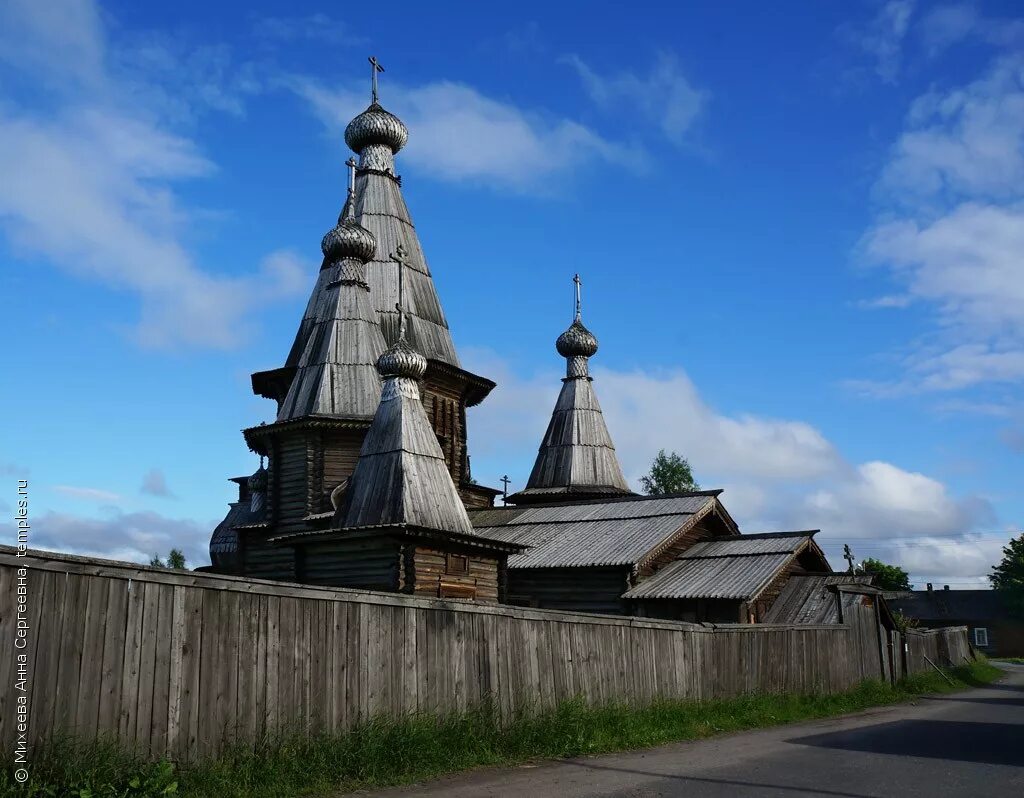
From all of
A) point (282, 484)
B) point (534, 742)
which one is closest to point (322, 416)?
point (282, 484)

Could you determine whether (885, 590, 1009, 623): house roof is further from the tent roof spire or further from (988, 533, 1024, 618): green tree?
the tent roof spire

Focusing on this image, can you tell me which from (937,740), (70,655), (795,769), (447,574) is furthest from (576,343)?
(70,655)

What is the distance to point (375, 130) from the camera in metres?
Result: 33.9

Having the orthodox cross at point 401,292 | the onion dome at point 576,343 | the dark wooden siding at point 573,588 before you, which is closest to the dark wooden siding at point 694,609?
the dark wooden siding at point 573,588

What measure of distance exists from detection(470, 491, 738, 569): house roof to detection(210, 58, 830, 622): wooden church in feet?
0.25

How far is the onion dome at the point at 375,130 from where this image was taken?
33938 millimetres

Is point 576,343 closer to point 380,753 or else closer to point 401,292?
point 401,292

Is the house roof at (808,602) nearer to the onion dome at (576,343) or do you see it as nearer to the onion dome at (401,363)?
the onion dome at (401,363)

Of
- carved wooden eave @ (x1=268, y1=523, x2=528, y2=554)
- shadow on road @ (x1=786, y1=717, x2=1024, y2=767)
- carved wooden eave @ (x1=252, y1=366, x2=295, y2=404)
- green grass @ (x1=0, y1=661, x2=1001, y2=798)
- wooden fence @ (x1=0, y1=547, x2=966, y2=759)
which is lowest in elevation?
shadow on road @ (x1=786, y1=717, x2=1024, y2=767)

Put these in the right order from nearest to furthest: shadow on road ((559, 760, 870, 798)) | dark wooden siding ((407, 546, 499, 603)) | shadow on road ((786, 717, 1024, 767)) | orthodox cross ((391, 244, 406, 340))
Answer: shadow on road ((559, 760, 870, 798))
shadow on road ((786, 717, 1024, 767))
dark wooden siding ((407, 546, 499, 603))
orthodox cross ((391, 244, 406, 340))

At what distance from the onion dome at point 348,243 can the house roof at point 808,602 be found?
16218 mm

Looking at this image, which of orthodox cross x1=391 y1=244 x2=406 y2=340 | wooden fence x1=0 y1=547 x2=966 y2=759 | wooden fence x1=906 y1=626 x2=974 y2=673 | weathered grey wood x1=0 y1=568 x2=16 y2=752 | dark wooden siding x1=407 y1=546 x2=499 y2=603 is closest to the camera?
weathered grey wood x1=0 y1=568 x2=16 y2=752

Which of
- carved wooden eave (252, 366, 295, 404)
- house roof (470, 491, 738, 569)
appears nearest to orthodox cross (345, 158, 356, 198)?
carved wooden eave (252, 366, 295, 404)

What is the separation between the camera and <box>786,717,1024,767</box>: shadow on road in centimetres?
1132
